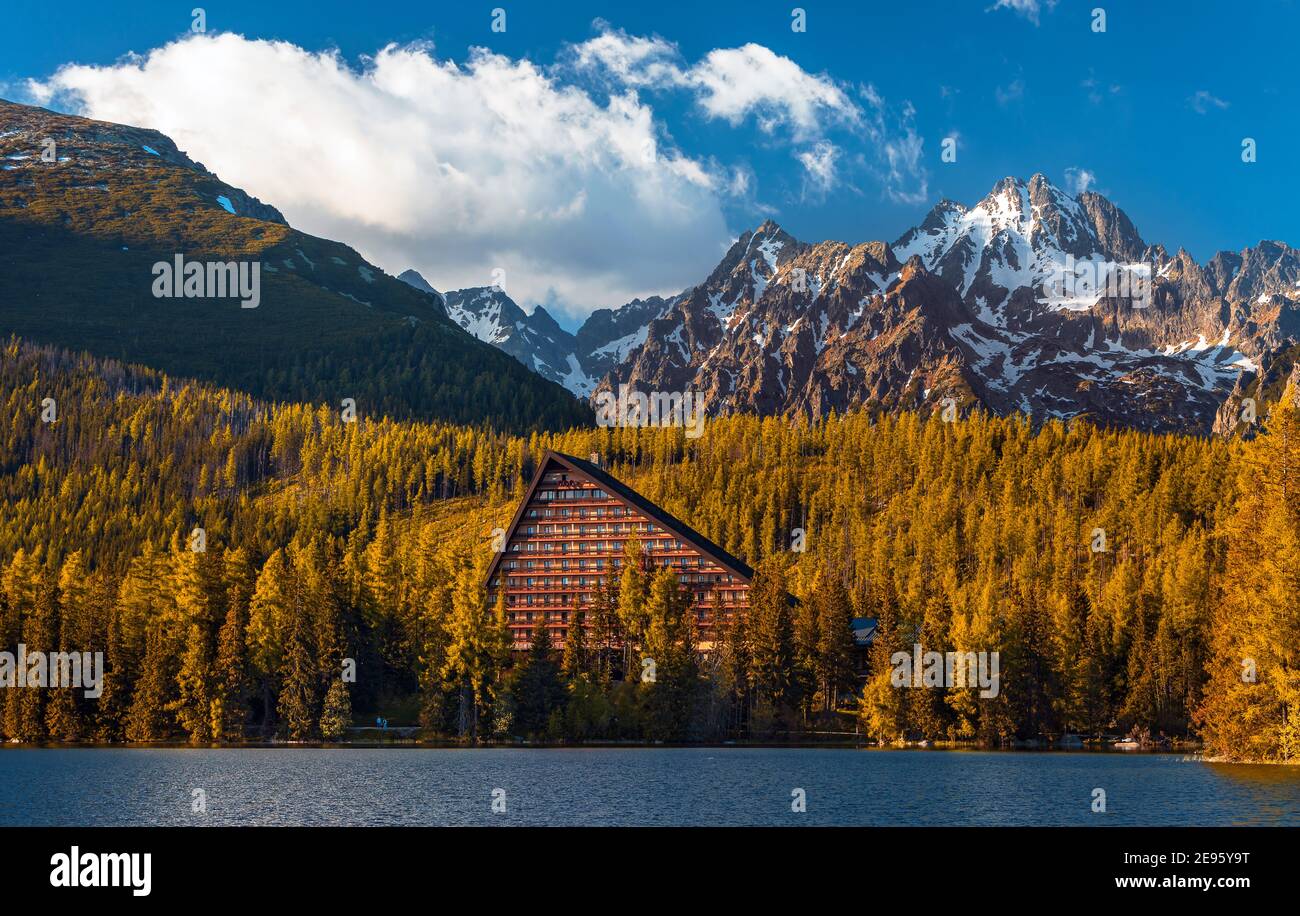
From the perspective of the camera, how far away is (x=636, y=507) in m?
180

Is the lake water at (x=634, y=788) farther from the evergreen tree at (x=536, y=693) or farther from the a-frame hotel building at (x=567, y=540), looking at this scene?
the a-frame hotel building at (x=567, y=540)

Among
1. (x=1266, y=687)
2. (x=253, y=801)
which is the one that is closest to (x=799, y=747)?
(x=1266, y=687)

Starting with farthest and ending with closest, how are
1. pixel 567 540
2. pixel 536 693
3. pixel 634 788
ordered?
pixel 567 540 → pixel 536 693 → pixel 634 788

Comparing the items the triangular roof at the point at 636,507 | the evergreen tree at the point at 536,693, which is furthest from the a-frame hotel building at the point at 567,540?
the evergreen tree at the point at 536,693

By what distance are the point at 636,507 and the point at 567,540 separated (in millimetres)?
10670

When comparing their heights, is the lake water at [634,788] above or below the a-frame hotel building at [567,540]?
below

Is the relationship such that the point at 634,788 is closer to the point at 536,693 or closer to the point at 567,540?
the point at 536,693

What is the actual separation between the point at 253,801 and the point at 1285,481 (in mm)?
67107

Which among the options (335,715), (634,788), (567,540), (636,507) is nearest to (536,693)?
(335,715)

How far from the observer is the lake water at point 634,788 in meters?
65.3

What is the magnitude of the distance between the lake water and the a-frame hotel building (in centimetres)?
6297

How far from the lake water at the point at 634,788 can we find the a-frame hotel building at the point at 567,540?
6297cm
